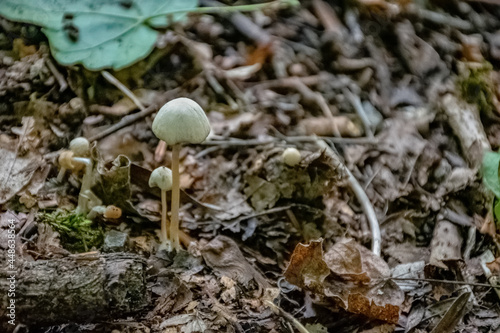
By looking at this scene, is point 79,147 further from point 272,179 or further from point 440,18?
point 440,18

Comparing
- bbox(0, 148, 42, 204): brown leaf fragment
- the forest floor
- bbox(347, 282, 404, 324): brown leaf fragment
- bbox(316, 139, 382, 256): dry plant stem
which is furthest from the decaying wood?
bbox(316, 139, 382, 256): dry plant stem

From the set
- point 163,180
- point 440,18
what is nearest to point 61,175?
point 163,180

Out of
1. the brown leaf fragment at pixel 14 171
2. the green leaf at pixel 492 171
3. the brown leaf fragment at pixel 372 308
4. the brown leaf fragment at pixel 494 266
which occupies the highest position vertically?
the green leaf at pixel 492 171

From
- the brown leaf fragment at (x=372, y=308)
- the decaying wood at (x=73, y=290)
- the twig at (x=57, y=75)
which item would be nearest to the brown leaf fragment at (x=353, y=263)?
the brown leaf fragment at (x=372, y=308)

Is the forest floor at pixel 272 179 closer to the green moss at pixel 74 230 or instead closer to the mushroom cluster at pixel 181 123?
the green moss at pixel 74 230

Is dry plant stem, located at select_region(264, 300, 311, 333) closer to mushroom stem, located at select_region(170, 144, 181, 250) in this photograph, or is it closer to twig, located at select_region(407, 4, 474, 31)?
mushroom stem, located at select_region(170, 144, 181, 250)

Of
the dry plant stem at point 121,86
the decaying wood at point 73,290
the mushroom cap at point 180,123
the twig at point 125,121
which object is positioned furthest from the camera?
the dry plant stem at point 121,86
